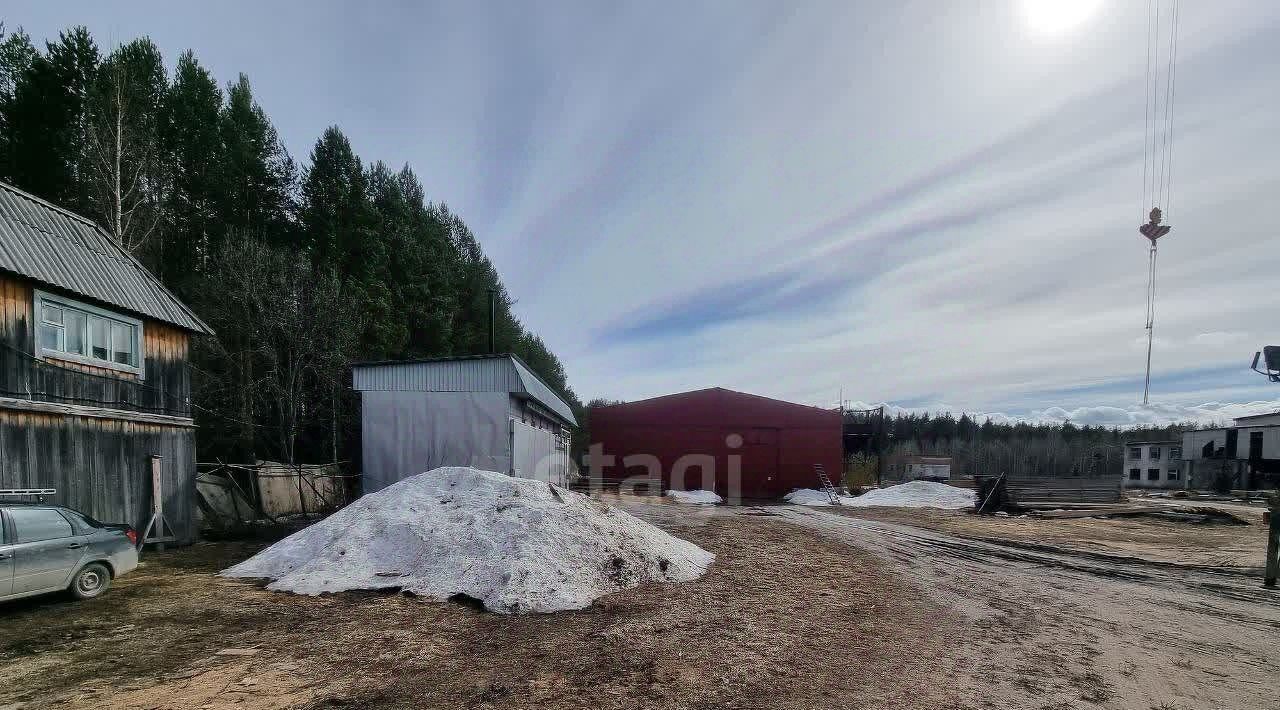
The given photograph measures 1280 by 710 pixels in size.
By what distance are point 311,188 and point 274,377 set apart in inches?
446

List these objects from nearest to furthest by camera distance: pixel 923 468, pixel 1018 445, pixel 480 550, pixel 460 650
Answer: pixel 460 650 → pixel 480 550 → pixel 923 468 → pixel 1018 445

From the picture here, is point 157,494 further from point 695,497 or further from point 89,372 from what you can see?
point 695,497

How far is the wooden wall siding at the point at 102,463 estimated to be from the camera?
948 centimetres

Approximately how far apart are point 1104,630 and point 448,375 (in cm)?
1546

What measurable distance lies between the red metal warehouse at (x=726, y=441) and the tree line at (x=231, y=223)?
14642mm

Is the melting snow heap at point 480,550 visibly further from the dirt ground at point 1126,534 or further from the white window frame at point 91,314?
the dirt ground at point 1126,534

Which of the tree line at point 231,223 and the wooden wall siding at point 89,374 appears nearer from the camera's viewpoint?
the wooden wall siding at point 89,374

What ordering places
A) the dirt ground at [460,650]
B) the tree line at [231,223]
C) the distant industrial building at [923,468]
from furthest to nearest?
the distant industrial building at [923,468] → the tree line at [231,223] → the dirt ground at [460,650]

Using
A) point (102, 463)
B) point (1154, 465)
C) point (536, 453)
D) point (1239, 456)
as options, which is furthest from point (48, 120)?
point (1154, 465)

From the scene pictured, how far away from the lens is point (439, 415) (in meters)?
16.5

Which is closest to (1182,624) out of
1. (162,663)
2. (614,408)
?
(162,663)

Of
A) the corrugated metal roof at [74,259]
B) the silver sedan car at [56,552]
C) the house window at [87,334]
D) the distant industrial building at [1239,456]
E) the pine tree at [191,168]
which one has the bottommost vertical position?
the distant industrial building at [1239,456]

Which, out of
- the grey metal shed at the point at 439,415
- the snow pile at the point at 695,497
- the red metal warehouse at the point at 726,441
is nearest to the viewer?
the grey metal shed at the point at 439,415

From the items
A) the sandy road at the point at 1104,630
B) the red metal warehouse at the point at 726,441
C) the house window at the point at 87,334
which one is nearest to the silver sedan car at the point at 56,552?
the house window at the point at 87,334
